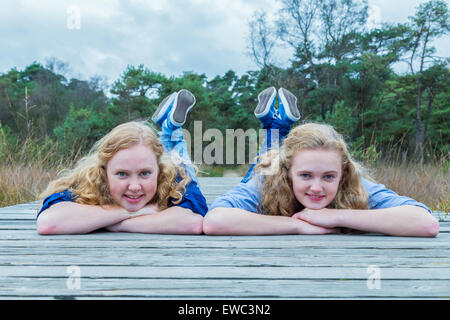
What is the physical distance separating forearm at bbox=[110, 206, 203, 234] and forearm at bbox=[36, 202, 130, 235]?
0.07 meters

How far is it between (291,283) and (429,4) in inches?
687

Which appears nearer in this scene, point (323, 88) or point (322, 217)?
point (322, 217)

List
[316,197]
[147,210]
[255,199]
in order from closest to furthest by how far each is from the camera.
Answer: [316,197] < [147,210] < [255,199]

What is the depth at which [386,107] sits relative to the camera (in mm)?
14406

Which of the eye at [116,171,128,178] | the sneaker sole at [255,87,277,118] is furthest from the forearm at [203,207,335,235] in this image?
the sneaker sole at [255,87,277,118]

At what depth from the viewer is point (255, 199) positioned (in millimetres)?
2590

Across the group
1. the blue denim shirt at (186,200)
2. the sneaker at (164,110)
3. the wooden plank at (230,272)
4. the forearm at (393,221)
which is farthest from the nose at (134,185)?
the sneaker at (164,110)

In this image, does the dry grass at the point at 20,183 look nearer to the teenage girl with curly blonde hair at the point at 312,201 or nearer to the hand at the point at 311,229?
the teenage girl with curly blonde hair at the point at 312,201

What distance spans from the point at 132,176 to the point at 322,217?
1.07 m

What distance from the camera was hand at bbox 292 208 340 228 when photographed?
7.37 feet

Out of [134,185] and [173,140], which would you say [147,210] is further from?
[173,140]

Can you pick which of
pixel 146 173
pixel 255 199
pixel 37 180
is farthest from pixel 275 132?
pixel 37 180

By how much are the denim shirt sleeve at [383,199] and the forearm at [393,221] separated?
104 mm

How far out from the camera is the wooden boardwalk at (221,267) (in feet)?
4.51
